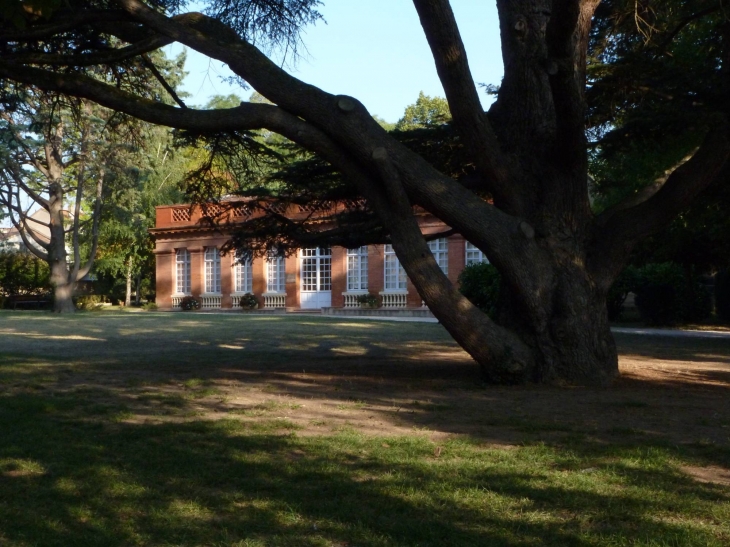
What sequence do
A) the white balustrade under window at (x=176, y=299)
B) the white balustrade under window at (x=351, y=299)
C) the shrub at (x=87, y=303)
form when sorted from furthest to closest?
the white balustrade under window at (x=176, y=299)
the shrub at (x=87, y=303)
the white balustrade under window at (x=351, y=299)

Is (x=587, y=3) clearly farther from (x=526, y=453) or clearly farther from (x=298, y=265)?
(x=298, y=265)

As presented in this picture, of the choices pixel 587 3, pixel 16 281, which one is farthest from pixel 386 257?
pixel 587 3

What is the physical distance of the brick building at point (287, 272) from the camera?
125 ft

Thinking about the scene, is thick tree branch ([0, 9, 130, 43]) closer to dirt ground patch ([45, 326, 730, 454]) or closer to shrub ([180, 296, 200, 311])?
dirt ground patch ([45, 326, 730, 454])

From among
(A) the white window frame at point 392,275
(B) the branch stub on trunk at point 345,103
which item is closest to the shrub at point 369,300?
(A) the white window frame at point 392,275

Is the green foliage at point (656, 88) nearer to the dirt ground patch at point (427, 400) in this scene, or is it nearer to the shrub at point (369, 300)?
the dirt ground patch at point (427, 400)

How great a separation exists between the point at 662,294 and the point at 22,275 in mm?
39442

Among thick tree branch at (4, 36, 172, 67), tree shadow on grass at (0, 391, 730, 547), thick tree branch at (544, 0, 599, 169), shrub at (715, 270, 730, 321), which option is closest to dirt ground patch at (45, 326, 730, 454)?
tree shadow on grass at (0, 391, 730, 547)

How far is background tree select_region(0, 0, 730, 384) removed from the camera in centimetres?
999

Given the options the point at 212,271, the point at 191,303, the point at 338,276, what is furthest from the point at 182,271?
the point at 338,276

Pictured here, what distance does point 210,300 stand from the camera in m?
45.1

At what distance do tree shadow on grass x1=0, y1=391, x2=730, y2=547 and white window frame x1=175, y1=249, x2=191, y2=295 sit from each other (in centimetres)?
3922

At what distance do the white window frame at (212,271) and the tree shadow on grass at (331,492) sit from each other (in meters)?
37.8

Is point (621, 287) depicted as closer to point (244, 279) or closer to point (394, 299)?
point (394, 299)
